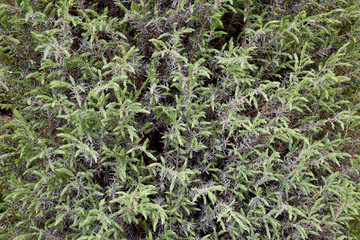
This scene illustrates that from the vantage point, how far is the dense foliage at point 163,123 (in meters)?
1.92

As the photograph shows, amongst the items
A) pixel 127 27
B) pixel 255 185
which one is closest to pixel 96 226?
pixel 255 185

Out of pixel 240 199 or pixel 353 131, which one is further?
pixel 353 131

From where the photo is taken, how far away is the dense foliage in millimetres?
1920

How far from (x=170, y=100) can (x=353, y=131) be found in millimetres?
1833

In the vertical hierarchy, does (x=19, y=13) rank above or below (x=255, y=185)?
above

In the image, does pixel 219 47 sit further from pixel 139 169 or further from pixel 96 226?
pixel 96 226

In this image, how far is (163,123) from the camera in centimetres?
222

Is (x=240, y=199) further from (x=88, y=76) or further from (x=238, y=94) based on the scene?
(x=88, y=76)

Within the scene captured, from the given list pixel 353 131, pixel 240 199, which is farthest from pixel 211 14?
pixel 353 131

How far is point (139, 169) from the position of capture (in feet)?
6.82

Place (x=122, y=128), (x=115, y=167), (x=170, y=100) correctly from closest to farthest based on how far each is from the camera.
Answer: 1. (x=122, y=128)
2. (x=115, y=167)
3. (x=170, y=100)

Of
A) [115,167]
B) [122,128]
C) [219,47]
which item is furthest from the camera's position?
[219,47]

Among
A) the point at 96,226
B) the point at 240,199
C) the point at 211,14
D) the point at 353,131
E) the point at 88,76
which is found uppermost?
the point at 211,14

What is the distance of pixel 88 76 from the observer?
84.2 inches
